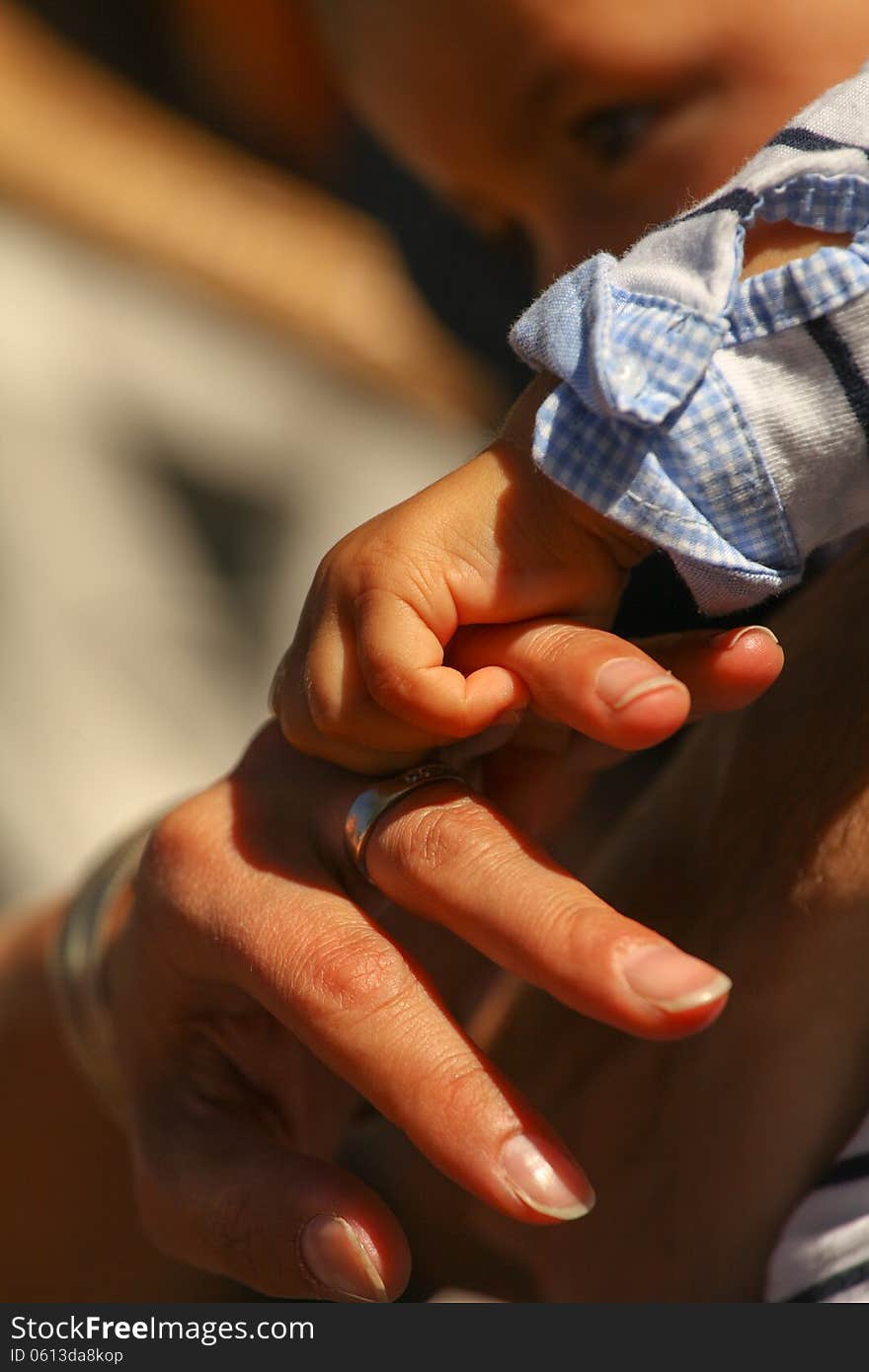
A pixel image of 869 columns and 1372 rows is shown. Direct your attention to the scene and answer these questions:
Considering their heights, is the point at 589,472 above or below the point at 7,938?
above

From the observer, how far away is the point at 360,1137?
602mm

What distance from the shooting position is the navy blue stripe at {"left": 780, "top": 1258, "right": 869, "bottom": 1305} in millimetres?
407

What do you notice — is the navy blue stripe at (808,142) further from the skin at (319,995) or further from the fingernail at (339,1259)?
the fingernail at (339,1259)

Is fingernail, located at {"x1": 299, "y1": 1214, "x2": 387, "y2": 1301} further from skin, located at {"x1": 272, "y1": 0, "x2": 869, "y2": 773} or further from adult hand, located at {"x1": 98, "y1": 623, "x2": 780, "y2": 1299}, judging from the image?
skin, located at {"x1": 272, "y1": 0, "x2": 869, "y2": 773}

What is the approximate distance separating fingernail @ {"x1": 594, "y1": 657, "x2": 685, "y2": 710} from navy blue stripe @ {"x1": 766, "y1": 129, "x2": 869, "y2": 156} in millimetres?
182

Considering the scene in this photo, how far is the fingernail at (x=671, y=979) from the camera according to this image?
377mm

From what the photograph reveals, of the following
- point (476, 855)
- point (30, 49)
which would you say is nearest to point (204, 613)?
point (30, 49)

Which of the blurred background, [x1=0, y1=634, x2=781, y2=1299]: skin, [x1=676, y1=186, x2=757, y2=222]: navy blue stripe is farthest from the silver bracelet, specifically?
the blurred background

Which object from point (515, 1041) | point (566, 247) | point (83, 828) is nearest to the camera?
point (515, 1041)

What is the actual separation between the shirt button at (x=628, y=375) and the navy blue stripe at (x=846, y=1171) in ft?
0.83

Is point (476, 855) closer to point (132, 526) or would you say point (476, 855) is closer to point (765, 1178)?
point (765, 1178)

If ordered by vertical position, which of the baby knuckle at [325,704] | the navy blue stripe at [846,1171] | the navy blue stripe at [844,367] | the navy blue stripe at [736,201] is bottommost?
the navy blue stripe at [846,1171]

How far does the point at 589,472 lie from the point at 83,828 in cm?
105

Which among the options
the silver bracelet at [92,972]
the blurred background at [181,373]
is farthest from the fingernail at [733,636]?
the blurred background at [181,373]
